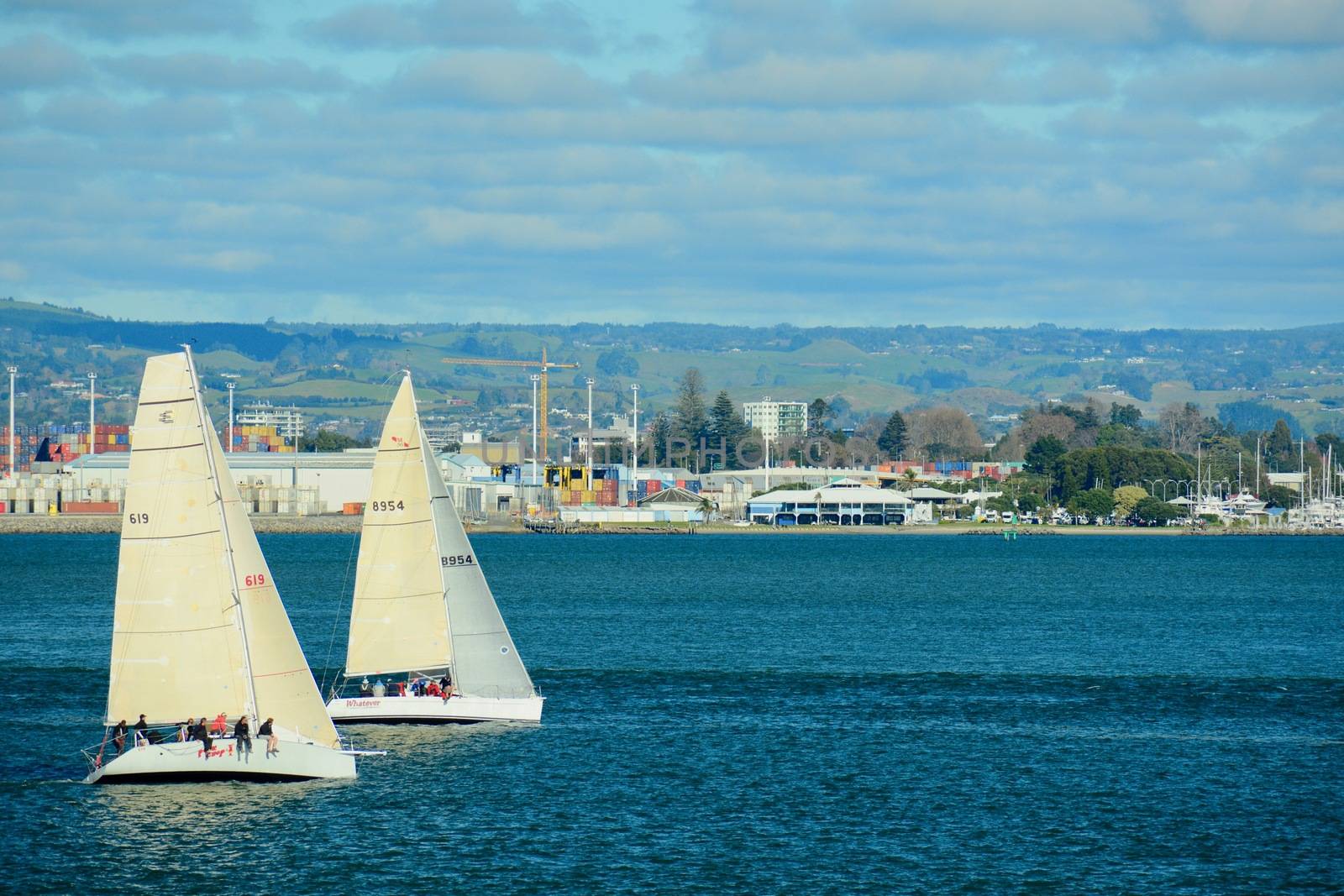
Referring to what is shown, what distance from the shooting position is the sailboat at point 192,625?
31812 millimetres

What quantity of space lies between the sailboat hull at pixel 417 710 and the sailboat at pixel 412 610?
20 millimetres

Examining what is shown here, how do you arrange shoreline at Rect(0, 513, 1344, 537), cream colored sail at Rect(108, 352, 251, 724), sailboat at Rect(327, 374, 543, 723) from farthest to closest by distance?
shoreline at Rect(0, 513, 1344, 537) → sailboat at Rect(327, 374, 543, 723) → cream colored sail at Rect(108, 352, 251, 724)

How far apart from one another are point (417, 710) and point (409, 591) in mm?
2759

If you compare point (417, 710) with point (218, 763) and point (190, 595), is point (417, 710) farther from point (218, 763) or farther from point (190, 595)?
point (190, 595)

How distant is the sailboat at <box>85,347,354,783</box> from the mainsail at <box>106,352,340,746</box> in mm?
22

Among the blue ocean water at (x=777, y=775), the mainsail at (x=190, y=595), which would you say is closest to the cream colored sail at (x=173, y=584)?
the mainsail at (x=190, y=595)

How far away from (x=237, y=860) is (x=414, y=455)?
517 inches

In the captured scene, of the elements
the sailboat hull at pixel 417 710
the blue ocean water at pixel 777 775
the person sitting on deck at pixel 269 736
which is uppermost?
the person sitting on deck at pixel 269 736

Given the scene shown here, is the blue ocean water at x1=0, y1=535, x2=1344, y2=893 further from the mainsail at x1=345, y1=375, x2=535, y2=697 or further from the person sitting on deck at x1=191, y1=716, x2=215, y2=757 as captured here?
the mainsail at x1=345, y1=375, x2=535, y2=697

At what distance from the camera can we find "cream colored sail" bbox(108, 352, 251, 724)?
31734 mm

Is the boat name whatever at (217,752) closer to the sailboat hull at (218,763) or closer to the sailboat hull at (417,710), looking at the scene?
the sailboat hull at (218,763)

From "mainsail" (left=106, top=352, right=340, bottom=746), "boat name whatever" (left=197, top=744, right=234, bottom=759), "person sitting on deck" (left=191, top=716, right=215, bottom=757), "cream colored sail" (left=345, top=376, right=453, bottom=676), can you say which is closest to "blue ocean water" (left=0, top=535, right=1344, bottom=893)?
"boat name whatever" (left=197, top=744, right=234, bottom=759)

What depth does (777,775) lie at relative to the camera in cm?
3694

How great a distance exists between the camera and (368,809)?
3275 centimetres
